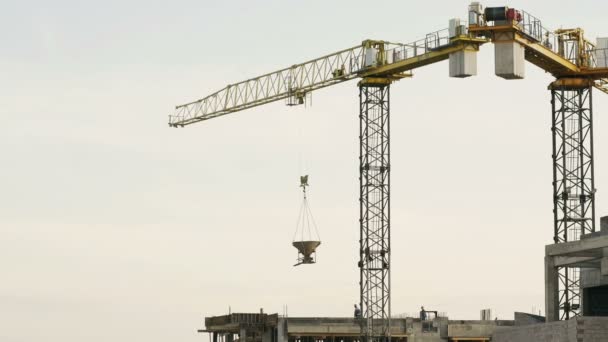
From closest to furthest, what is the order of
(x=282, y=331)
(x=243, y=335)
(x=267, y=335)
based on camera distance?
(x=282, y=331), (x=267, y=335), (x=243, y=335)

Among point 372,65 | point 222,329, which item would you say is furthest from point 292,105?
point 222,329

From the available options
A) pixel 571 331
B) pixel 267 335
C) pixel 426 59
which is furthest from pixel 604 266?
pixel 267 335

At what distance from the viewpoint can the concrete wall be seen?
275 ft

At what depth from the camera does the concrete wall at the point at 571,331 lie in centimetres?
8375

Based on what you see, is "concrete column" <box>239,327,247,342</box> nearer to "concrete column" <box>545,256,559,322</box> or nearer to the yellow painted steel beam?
the yellow painted steel beam

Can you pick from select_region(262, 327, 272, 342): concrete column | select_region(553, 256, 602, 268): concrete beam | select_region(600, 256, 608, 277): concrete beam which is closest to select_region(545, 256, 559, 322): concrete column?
select_region(553, 256, 602, 268): concrete beam

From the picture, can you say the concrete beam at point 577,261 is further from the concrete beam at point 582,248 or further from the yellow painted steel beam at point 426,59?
the yellow painted steel beam at point 426,59

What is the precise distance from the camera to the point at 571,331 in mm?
84938

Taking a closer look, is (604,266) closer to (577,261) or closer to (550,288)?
(577,261)

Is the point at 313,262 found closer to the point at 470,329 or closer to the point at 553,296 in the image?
the point at 470,329

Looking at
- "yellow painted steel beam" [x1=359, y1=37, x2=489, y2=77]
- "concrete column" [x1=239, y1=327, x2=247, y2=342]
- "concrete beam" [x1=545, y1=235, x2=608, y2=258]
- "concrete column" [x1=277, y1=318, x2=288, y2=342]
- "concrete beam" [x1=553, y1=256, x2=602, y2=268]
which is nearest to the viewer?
"concrete beam" [x1=545, y1=235, x2=608, y2=258]

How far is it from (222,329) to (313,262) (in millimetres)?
14765

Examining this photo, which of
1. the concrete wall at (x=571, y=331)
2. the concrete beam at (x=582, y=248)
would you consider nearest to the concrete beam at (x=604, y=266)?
the concrete beam at (x=582, y=248)

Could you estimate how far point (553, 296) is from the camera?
95812mm
